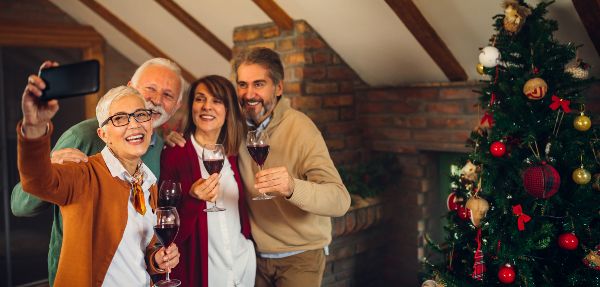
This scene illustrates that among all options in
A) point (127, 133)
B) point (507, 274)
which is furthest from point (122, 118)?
point (507, 274)

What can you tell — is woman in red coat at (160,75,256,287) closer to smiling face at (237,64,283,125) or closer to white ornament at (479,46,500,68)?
smiling face at (237,64,283,125)

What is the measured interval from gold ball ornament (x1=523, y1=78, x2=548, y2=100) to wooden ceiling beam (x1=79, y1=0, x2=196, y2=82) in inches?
125

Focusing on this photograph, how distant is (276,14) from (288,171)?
145 cm

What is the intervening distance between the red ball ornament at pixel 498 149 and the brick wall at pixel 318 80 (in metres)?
1.38

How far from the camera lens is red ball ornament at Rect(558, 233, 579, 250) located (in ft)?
6.94

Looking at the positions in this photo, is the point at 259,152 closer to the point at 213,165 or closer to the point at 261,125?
the point at 213,165

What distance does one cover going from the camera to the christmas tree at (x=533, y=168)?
84.0 inches

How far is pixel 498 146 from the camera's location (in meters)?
2.24

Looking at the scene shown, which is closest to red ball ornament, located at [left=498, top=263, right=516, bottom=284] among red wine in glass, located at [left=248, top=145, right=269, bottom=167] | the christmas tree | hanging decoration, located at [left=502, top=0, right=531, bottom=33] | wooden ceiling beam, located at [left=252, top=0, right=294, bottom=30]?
the christmas tree

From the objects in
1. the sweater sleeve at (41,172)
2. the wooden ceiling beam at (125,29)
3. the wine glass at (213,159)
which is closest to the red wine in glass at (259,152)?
the wine glass at (213,159)

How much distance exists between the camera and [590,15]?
233cm

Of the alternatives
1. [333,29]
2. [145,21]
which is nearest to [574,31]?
[333,29]

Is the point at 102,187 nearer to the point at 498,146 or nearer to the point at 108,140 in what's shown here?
the point at 108,140

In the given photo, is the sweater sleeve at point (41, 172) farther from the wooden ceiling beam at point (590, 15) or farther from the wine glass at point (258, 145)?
the wooden ceiling beam at point (590, 15)
